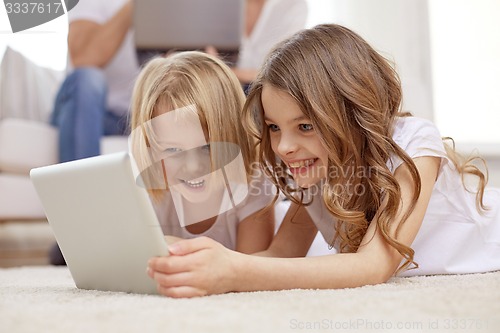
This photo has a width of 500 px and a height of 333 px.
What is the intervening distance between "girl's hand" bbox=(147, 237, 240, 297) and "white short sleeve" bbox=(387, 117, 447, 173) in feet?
1.05

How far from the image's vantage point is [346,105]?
860 mm

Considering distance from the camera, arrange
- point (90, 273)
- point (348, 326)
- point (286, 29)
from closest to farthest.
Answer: point (348, 326) < point (90, 273) < point (286, 29)

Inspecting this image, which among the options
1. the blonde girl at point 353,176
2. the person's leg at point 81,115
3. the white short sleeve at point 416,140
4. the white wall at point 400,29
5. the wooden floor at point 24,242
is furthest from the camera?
the white wall at point 400,29

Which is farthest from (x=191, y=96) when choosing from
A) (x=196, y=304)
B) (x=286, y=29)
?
(x=286, y=29)

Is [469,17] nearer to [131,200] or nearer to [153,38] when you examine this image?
[153,38]

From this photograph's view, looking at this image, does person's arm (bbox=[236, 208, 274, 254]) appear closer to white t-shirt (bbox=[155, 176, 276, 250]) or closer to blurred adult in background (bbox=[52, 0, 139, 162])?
white t-shirt (bbox=[155, 176, 276, 250])

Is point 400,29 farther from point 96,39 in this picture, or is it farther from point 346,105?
point 346,105

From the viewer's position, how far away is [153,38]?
1773 mm

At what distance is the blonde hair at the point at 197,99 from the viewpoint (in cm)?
98

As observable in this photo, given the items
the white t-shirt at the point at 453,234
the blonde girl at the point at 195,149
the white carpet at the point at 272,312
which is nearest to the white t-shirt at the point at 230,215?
the blonde girl at the point at 195,149

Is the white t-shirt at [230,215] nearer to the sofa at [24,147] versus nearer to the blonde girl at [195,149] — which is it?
the blonde girl at [195,149]

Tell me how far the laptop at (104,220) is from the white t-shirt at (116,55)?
1342 mm

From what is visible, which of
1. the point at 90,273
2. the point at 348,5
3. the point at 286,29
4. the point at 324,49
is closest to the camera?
the point at 90,273

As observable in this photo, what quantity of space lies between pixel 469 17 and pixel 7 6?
5.60ft
